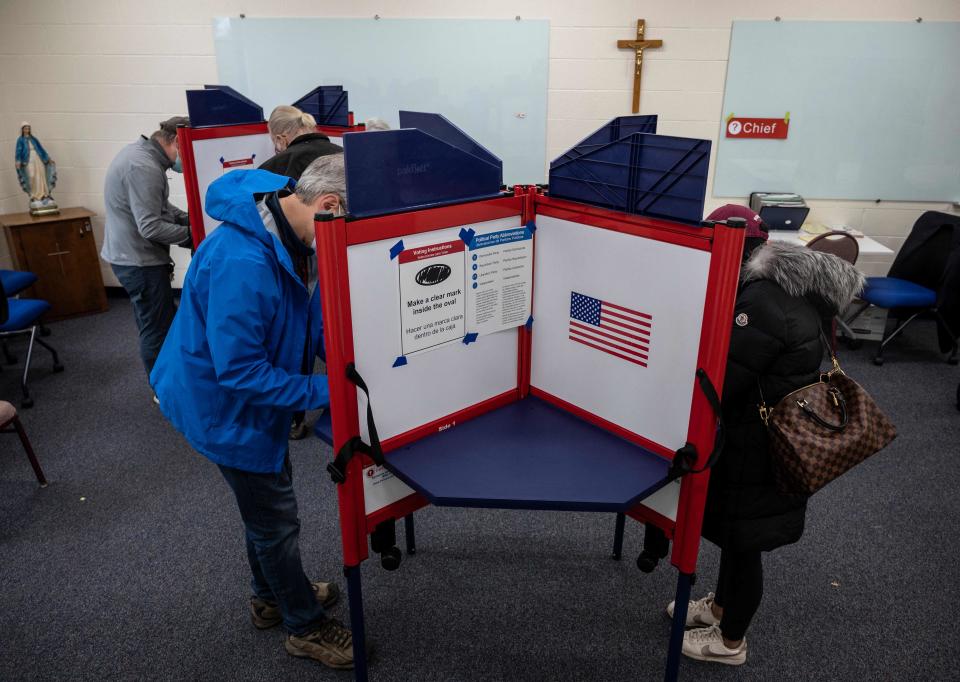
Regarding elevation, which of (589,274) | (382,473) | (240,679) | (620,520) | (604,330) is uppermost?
(589,274)

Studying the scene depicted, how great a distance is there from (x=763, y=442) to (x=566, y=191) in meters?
0.79

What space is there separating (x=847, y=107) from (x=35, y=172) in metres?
5.52

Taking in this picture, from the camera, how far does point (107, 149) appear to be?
5113 millimetres

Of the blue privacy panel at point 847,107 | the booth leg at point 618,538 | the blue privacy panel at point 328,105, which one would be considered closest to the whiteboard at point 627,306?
the booth leg at point 618,538

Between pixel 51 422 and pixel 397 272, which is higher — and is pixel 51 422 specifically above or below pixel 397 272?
below

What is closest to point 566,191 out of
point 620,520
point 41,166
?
point 620,520

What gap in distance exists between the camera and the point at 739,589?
1977 millimetres

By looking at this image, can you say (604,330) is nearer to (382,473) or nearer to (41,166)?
(382,473)

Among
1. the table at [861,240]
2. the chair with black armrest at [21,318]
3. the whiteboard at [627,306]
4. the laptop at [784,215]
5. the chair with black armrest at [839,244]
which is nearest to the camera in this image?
the whiteboard at [627,306]

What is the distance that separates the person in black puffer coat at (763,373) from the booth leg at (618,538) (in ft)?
1.86

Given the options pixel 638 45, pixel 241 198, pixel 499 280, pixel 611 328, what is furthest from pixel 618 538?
pixel 638 45

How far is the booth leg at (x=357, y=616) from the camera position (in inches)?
69.8

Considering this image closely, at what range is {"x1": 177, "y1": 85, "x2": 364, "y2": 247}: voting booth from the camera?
10.5 ft

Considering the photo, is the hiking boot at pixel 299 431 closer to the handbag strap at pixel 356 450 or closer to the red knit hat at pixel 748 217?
the handbag strap at pixel 356 450
